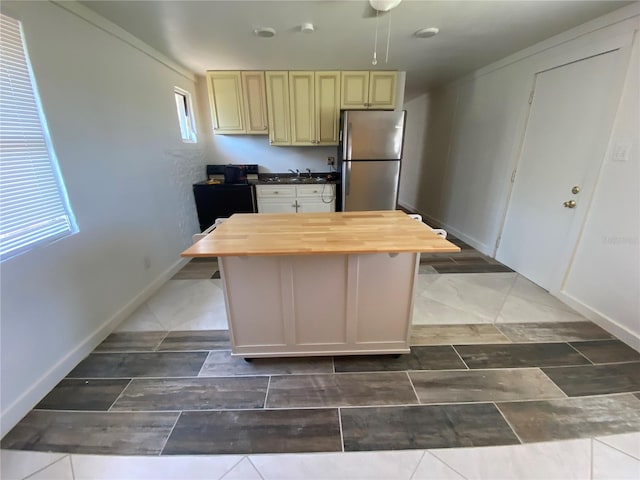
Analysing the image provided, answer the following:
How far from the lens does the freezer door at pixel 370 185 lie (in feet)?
11.1

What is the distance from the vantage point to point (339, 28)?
2.20 meters

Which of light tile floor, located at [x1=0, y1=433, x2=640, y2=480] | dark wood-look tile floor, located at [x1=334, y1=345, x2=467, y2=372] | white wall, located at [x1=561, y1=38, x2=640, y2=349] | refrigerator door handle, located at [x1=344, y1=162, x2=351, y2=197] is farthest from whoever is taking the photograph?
refrigerator door handle, located at [x1=344, y1=162, x2=351, y2=197]

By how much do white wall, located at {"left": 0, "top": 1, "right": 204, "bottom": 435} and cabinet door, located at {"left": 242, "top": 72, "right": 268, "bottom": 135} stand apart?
95 centimetres

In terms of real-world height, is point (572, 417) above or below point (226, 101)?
below

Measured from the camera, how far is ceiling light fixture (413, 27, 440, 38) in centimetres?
218

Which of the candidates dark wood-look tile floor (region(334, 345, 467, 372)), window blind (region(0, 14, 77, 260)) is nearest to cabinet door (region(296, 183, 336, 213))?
dark wood-look tile floor (region(334, 345, 467, 372))

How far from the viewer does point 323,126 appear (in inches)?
144

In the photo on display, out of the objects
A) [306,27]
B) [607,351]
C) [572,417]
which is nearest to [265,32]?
[306,27]

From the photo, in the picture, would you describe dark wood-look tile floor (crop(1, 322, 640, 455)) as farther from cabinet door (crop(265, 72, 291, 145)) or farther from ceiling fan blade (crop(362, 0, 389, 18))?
cabinet door (crop(265, 72, 291, 145))

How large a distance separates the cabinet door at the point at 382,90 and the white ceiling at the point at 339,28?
0.83ft

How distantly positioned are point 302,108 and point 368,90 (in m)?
0.90

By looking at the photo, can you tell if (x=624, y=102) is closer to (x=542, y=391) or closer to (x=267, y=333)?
(x=542, y=391)

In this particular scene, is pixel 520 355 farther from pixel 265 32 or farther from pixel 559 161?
pixel 265 32

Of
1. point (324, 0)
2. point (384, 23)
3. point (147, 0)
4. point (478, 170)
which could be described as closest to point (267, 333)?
point (324, 0)
